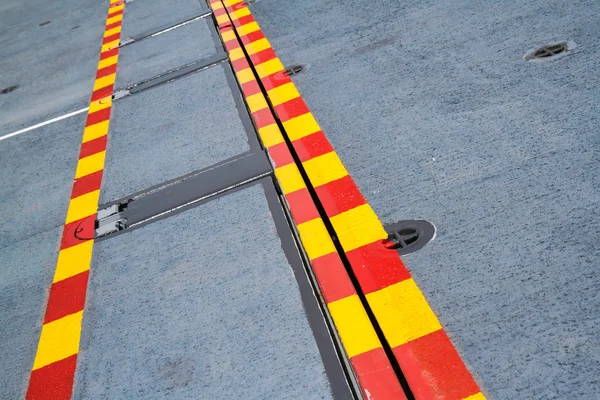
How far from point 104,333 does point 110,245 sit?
0.77m

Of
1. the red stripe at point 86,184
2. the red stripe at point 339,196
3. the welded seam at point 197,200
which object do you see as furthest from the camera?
the red stripe at point 86,184

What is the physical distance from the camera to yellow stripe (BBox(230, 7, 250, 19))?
23.2 ft

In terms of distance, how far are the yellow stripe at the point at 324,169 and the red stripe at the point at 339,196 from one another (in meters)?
0.05

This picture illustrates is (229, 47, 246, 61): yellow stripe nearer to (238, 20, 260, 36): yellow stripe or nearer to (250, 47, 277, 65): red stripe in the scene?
(250, 47, 277, 65): red stripe

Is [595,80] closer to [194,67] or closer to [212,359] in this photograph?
[212,359]

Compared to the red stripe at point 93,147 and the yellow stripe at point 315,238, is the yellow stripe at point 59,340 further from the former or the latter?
the red stripe at point 93,147

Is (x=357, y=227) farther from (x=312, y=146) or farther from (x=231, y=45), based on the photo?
(x=231, y=45)

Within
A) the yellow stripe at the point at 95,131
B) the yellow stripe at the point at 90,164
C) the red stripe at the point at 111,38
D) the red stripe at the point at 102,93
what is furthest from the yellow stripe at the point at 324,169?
the red stripe at the point at 111,38

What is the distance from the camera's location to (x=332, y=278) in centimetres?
285

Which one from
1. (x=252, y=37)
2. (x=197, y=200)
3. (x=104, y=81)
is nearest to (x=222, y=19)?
(x=252, y=37)

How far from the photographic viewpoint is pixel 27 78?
284 inches

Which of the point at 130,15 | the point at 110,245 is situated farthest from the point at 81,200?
the point at 130,15

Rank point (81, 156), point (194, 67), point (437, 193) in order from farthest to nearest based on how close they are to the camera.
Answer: point (194, 67) < point (81, 156) < point (437, 193)

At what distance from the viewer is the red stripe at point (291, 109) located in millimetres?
4430
